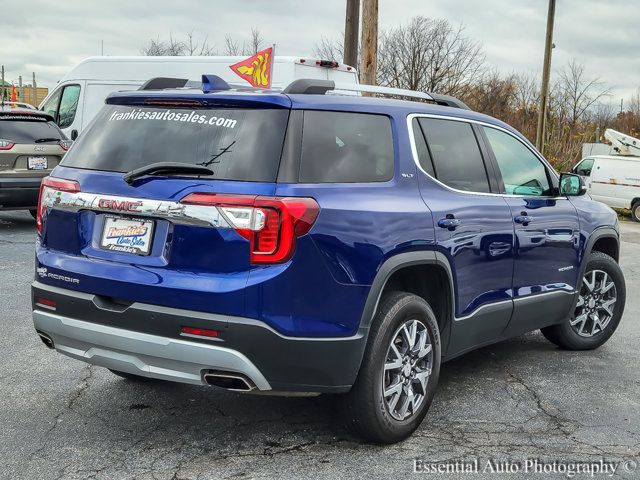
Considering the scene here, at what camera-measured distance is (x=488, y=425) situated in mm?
4375

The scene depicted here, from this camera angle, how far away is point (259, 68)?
10.9 m

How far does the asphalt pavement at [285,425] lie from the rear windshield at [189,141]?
137 cm

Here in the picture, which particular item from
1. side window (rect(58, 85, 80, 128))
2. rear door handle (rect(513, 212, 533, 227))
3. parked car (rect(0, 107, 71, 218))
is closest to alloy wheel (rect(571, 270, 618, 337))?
rear door handle (rect(513, 212, 533, 227))

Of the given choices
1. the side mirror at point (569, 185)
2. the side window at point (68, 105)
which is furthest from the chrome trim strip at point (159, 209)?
the side window at point (68, 105)

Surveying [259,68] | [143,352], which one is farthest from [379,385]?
[259,68]

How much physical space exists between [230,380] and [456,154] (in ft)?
6.55

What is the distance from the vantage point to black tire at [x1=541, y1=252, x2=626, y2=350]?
19.5 feet

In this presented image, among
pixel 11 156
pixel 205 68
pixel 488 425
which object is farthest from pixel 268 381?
pixel 205 68

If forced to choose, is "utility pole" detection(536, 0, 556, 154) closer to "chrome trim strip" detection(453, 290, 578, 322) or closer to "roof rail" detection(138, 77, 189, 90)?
"chrome trim strip" detection(453, 290, 578, 322)

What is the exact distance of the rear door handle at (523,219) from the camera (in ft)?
16.3

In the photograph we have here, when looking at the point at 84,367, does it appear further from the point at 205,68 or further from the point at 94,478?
the point at 205,68

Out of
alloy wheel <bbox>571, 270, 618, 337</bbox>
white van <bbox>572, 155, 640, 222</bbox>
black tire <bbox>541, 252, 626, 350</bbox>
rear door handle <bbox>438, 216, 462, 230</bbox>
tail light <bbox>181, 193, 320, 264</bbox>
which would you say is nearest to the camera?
tail light <bbox>181, 193, 320, 264</bbox>

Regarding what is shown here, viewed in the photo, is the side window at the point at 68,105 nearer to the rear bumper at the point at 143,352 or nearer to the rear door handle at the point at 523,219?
the rear door handle at the point at 523,219

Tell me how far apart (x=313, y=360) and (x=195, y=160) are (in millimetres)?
1079
